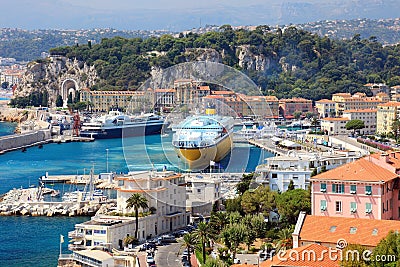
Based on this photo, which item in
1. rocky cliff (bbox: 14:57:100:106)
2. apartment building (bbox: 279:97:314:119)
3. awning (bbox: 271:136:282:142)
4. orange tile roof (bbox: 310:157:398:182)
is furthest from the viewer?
rocky cliff (bbox: 14:57:100:106)

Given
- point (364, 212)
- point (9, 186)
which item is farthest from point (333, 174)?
point (9, 186)

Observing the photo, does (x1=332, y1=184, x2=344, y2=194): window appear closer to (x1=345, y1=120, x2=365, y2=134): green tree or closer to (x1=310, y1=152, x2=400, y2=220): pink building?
(x1=310, y1=152, x2=400, y2=220): pink building

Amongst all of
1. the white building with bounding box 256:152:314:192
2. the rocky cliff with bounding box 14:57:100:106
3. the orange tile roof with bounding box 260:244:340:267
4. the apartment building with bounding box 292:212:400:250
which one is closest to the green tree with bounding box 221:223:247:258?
the apartment building with bounding box 292:212:400:250

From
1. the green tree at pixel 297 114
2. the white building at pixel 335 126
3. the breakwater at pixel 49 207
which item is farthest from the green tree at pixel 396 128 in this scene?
the breakwater at pixel 49 207

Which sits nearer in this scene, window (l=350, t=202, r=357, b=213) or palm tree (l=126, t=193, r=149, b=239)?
window (l=350, t=202, r=357, b=213)

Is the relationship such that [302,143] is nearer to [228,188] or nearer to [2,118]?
[228,188]

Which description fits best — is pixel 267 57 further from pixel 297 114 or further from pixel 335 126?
pixel 335 126
